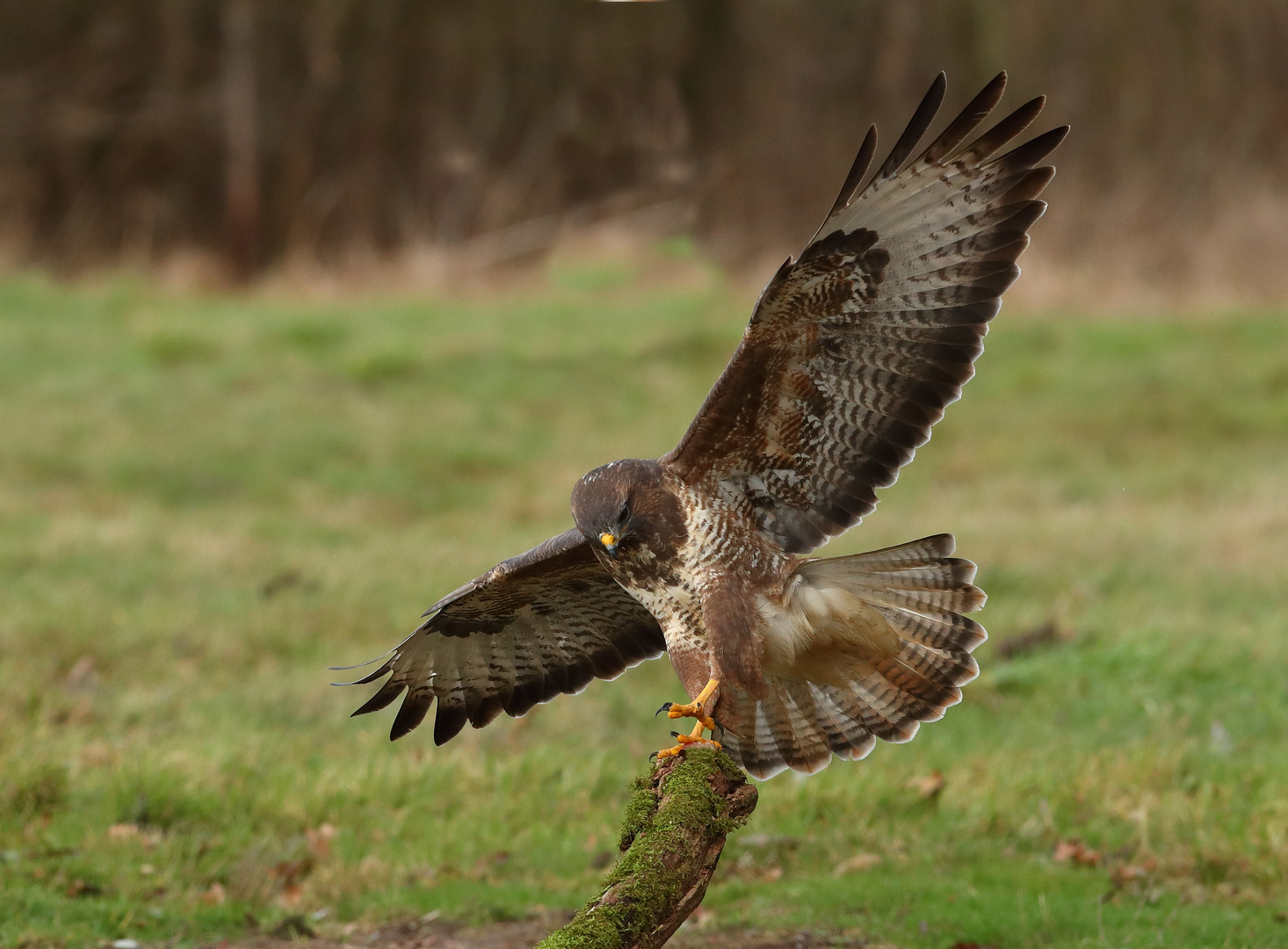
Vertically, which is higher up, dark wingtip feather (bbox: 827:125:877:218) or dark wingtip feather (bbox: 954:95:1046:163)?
dark wingtip feather (bbox: 954:95:1046:163)

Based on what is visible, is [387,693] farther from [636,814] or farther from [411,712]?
[636,814]

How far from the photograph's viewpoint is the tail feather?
4266 mm

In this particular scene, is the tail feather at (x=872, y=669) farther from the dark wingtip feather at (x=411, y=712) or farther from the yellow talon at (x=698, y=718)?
the dark wingtip feather at (x=411, y=712)

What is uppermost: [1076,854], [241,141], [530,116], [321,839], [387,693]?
[530,116]

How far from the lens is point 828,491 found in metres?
4.38

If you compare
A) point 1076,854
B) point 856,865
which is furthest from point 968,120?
point 1076,854

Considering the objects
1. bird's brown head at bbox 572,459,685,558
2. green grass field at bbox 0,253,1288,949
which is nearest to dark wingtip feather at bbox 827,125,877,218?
bird's brown head at bbox 572,459,685,558

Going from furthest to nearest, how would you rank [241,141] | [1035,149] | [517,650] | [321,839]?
[241,141], [321,839], [517,650], [1035,149]

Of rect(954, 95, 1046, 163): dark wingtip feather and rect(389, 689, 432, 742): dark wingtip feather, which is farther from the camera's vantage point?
rect(389, 689, 432, 742): dark wingtip feather

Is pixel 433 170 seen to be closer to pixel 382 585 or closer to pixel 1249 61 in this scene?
pixel 1249 61

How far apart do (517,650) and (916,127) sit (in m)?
2.30

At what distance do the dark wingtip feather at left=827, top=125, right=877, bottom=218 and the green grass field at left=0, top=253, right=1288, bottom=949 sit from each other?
7.68ft

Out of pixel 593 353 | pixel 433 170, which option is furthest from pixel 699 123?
pixel 593 353

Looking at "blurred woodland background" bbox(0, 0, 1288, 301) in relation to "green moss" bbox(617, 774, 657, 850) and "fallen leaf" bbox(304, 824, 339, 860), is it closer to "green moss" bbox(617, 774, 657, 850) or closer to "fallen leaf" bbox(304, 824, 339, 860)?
"fallen leaf" bbox(304, 824, 339, 860)
